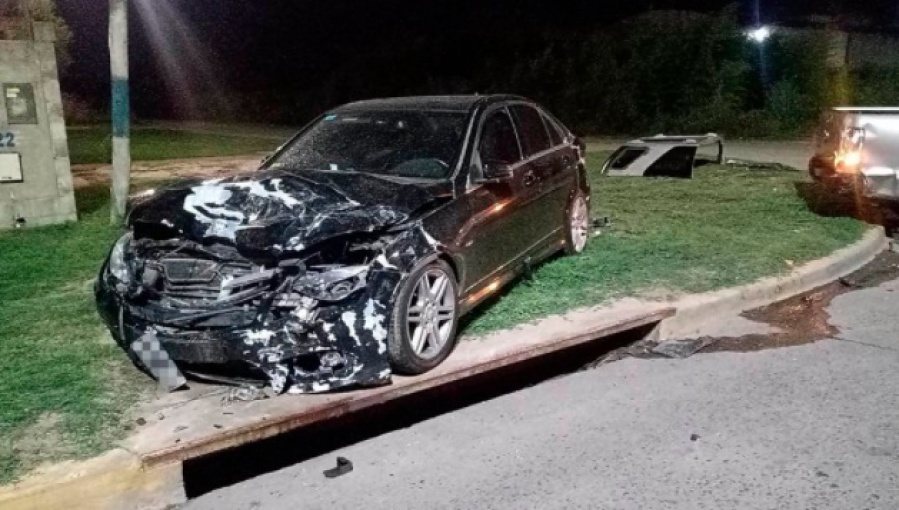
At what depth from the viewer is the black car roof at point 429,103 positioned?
609cm

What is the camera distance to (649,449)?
13.3 feet

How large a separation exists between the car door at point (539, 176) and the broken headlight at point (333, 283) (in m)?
2.11

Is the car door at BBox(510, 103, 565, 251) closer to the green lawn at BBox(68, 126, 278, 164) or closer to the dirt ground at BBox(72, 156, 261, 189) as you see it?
the dirt ground at BBox(72, 156, 261, 189)

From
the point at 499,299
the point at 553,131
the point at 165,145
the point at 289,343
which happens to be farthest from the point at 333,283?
the point at 165,145

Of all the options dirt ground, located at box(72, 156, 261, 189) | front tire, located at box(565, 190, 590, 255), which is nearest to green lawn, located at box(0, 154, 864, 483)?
front tire, located at box(565, 190, 590, 255)

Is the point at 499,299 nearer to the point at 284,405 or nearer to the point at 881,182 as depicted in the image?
the point at 284,405

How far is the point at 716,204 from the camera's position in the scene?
1023cm

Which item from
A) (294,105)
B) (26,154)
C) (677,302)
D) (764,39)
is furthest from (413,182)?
(294,105)

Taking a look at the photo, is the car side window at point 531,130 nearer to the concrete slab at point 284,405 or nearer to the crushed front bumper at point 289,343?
the concrete slab at point 284,405

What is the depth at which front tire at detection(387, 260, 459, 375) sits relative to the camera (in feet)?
15.1

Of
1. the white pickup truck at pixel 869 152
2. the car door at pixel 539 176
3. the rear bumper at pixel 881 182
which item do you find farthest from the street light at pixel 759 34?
the car door at pixel 539 176

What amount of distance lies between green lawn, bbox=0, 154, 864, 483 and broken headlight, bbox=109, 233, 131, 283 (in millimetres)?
566

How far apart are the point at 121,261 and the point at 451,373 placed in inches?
80.0

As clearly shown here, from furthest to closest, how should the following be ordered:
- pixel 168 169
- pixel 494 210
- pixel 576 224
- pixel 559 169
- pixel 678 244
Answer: pixel 168 169
pixel 678 244
pixel 576 224
pixel 559 169
pixel 494 210
